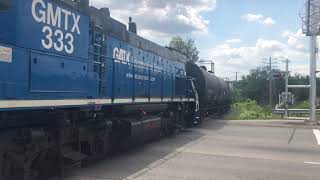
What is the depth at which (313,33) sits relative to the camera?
31469 mm

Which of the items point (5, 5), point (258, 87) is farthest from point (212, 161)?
point (258, 87)

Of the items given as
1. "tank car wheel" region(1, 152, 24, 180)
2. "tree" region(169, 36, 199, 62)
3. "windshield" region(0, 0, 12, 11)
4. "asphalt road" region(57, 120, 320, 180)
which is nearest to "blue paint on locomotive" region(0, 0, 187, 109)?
"windshield" region(0, 0, 12, 11)

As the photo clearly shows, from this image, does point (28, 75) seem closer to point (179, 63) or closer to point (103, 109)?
point (103, 109)

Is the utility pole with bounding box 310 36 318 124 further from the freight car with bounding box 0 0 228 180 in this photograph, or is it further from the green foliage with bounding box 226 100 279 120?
the freight car with bounding box 0 0 228 180

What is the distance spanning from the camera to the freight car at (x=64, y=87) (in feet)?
26.8

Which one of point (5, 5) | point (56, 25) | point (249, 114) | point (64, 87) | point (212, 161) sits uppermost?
point (5, 5)

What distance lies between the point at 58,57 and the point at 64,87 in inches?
24.9

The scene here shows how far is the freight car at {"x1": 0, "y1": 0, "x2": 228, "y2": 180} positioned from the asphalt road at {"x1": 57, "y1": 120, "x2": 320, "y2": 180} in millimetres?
545

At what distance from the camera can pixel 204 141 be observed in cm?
1792

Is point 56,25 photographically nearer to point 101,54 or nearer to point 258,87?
point 101,54

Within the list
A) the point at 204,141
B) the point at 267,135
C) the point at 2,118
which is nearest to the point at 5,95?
the point at 2,118

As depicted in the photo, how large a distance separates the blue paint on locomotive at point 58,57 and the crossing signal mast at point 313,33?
19546mm

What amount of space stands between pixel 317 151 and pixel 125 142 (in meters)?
6.81

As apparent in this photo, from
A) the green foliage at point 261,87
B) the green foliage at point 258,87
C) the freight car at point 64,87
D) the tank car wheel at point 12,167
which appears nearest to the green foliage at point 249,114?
the freight car at point 64,87
